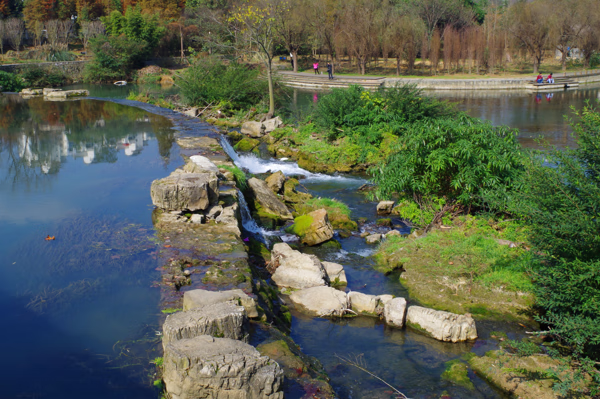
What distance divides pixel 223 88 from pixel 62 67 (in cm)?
2908

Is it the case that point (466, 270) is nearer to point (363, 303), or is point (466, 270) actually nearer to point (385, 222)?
point (363, 303)

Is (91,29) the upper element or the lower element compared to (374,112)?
upper

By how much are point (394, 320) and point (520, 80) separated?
4270 cm

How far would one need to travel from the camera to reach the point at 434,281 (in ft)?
29.6

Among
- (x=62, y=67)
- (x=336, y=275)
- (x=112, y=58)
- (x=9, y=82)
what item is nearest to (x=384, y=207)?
(x=336, y=275)

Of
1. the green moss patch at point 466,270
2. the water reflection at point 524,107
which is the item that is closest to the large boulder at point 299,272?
the green moss patch at point 466,270

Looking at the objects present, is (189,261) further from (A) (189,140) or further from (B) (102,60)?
(B) (102,60)

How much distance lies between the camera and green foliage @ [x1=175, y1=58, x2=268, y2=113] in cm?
2656

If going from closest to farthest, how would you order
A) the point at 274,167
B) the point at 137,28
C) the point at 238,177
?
1. the point at 238,177
2. the point at 274,167
3. the point at 137,28

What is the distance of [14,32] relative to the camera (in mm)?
54094

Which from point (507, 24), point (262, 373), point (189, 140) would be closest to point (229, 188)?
point (189, 140)

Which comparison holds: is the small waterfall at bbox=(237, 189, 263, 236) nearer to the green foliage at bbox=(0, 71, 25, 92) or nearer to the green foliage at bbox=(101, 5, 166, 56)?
the green foliage at bbox=(0, 71, 25, 92)

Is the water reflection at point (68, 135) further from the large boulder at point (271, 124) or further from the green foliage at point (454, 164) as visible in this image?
the green foliage at point (454, 164)

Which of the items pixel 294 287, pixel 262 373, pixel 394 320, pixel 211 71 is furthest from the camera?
pixel 211 71
